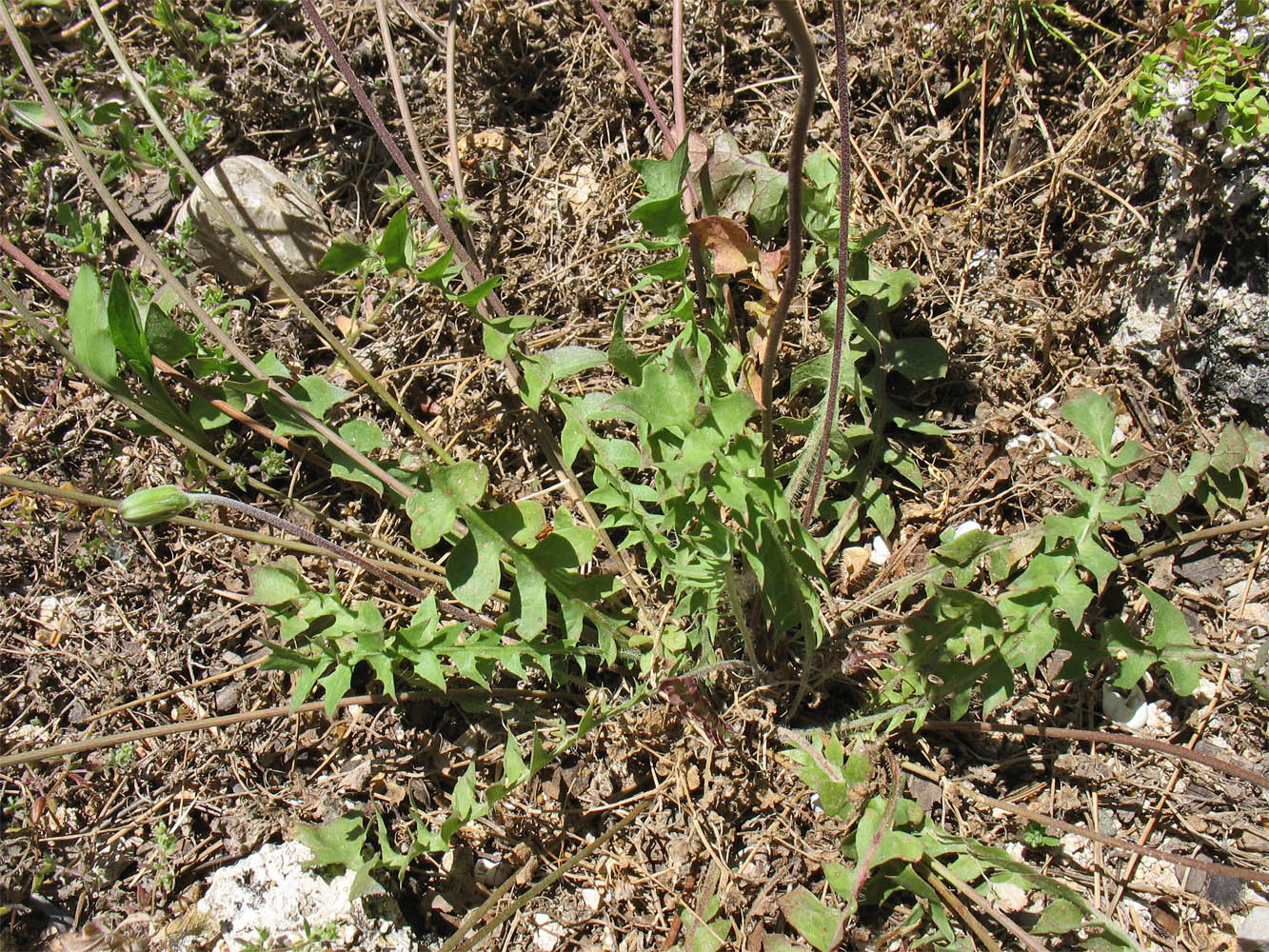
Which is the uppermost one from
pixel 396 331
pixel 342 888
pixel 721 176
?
pixel 721 176

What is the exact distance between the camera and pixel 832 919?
2033mm

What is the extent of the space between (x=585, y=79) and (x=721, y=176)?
906 mm

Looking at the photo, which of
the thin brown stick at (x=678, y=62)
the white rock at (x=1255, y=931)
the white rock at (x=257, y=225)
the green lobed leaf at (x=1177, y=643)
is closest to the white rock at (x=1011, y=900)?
the white rock at (x=1255, y=931)

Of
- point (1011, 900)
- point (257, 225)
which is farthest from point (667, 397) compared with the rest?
point (257, 225)

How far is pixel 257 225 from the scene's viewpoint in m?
2.95

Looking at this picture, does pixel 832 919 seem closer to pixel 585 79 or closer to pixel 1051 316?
pixel 1051 316

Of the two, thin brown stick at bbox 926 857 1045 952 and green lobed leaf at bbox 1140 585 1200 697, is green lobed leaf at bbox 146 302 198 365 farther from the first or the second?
green lobed leaf at bbox 1140 585 1200 697

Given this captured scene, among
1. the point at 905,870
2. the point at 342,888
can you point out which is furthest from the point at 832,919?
the point at 342,888

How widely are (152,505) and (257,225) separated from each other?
140cm

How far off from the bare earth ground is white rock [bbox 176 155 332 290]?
10cm

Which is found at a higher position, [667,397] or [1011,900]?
[667,397]

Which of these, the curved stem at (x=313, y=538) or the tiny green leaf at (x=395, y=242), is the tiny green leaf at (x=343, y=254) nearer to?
the tiny green leaf at (x=395, y=242)

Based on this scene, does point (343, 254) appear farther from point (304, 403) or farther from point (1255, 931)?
point (1255, 931)

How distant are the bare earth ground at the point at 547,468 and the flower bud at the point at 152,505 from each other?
878 mm
